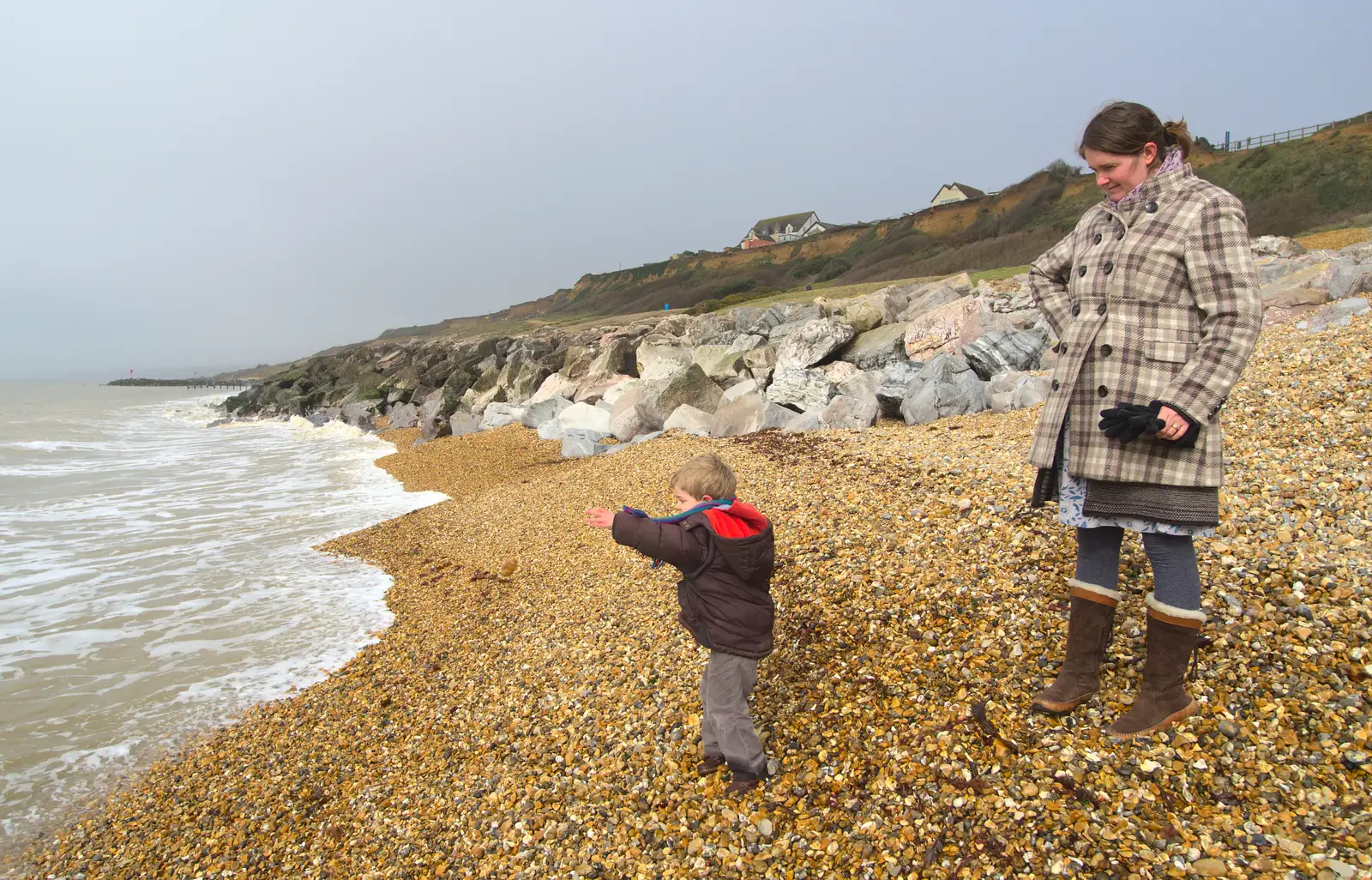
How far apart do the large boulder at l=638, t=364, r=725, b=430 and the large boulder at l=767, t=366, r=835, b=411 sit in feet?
3.91

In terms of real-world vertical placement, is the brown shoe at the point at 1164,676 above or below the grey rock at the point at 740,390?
below

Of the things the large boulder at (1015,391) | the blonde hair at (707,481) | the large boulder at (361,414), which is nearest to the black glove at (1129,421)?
the blonde hair at (707,481)

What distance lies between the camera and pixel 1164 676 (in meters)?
2.33

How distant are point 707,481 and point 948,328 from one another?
9738mm

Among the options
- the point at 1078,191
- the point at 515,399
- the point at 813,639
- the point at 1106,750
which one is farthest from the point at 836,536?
the point at 1078,191

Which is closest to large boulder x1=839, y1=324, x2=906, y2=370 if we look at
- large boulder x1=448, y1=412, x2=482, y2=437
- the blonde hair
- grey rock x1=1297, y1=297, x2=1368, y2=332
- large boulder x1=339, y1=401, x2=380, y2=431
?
grey rock x1=1297, y1=297, x2=1368, y2=332

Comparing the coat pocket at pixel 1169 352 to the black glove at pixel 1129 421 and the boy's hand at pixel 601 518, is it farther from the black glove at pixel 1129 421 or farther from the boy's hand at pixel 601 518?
the boy's hand at pixel 601 518

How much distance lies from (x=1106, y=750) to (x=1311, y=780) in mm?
532

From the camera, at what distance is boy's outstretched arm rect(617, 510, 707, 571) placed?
103 inches

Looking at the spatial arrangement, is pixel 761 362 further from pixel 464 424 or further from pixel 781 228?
pixel 781 228

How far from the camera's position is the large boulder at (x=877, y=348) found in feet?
39.2

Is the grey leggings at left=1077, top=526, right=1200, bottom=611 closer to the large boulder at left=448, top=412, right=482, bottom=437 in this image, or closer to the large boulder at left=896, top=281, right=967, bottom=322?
the large boulder at left=896, top=281, right=967, bottom=322

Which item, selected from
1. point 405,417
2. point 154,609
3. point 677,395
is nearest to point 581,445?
point 677,395

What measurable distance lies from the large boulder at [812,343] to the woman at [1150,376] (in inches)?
368
